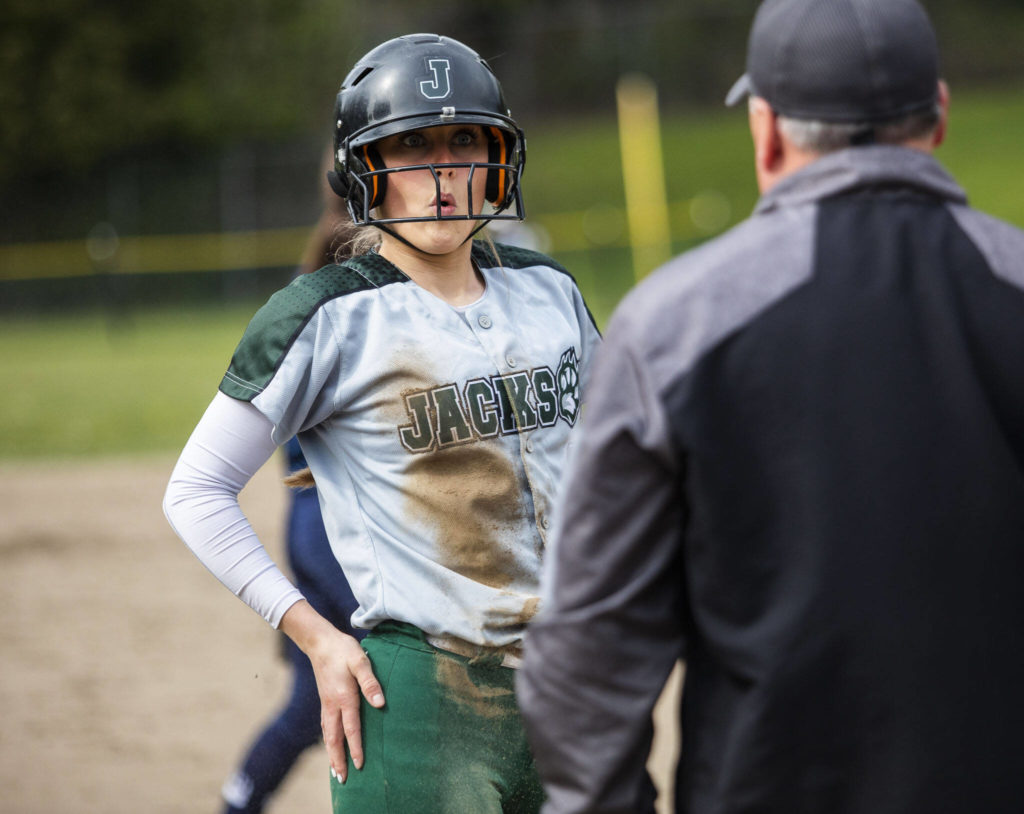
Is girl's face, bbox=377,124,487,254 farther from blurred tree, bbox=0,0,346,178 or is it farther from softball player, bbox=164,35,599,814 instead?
blurred tree, bbox=0,0,346,178

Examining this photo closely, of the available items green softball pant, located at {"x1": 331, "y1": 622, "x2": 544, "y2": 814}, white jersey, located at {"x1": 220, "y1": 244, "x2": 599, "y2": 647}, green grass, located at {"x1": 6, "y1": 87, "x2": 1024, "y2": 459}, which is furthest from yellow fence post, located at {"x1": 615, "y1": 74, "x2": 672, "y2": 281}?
green softball pant, located at {"x1": 331, "y1": 622, "x2": 544, "y2": 814}

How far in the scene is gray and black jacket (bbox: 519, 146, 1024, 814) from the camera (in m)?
1.37

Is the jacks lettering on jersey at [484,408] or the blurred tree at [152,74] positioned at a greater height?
the blurred tree at [152,74]

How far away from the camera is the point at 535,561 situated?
2.27m

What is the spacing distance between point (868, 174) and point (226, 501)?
1286 mm

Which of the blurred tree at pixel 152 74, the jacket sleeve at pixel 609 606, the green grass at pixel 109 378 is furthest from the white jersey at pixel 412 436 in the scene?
the blurred tree at pixel 152 74

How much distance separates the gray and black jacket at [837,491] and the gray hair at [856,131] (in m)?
0.03

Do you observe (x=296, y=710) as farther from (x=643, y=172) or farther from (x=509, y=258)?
(x=643, y=172)

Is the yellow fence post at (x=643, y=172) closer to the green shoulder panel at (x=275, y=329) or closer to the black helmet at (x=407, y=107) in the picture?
the black helmet at (x=407, y=107)

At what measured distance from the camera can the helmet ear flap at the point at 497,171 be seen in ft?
8.17

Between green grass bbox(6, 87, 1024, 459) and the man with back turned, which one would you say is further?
green grass bbox(6, 87, 1024, 459)

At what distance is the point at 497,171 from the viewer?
250 cm

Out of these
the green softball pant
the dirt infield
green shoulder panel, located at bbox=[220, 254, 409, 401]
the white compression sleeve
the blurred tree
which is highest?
the blurred tree

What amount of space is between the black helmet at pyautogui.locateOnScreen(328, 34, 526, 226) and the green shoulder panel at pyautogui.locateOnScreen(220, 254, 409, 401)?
189mm
